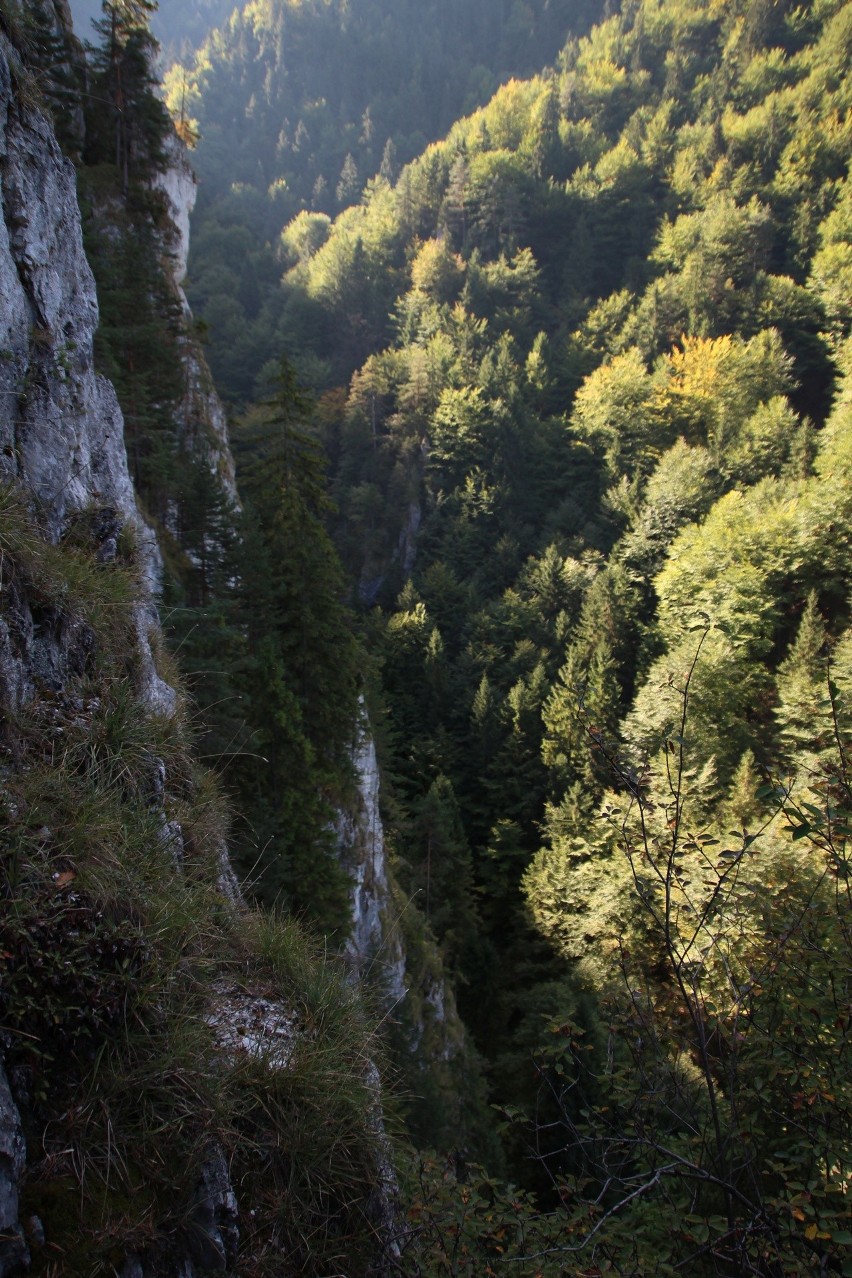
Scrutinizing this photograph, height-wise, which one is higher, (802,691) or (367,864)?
(802,691)

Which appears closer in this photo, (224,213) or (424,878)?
(424,878)

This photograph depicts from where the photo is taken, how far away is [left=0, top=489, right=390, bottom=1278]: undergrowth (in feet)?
8.18

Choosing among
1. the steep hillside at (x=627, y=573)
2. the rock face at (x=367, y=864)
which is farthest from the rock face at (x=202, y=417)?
the steep hillside at (x=627, y=573)

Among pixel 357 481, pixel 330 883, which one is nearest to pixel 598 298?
pixel 357 481

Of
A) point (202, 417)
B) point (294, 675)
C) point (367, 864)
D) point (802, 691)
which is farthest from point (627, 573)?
point (294, 675)

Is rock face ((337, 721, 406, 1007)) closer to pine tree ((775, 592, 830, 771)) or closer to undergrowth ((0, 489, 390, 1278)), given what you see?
undergrowth ((0, 489, 390, 1278))

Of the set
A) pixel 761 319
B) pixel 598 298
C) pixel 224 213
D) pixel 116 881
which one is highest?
pixel 224 213

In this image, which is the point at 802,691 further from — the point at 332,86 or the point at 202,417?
the point at 332,86

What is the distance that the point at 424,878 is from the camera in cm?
2370

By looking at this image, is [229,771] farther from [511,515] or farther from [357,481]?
[357,481]

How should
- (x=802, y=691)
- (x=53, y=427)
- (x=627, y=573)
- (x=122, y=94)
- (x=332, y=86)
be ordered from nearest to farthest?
(x=53, y=427) → (x=122, y=94) → (x=802, y=691) → (x=627, y=573) → (x=332, y=86)

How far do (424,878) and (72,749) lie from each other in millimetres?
21665

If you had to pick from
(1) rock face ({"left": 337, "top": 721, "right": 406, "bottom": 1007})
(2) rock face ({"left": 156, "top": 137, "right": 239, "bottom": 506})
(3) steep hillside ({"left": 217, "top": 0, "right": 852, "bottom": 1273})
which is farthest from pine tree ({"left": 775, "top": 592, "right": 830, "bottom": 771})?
(2) rock face ({"left": 156, "top": 137, "right": 239, "bottom": 506})

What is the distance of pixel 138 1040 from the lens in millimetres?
2754
